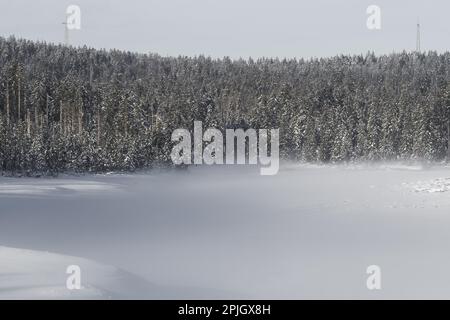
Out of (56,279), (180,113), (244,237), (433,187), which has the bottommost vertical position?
(244,237)

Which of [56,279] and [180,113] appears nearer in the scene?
[56,279]

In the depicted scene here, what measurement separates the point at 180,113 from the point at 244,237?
62.3m

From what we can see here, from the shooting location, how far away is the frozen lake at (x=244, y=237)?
15.4 metres

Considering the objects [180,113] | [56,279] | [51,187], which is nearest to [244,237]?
[56,279]

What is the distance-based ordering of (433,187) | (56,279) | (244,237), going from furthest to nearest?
(433,187) → (244,237) → (56,279)

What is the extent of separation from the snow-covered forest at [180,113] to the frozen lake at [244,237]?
1581 cm

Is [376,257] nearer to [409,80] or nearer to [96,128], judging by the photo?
[96,128]

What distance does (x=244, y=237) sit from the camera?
77.1 ft

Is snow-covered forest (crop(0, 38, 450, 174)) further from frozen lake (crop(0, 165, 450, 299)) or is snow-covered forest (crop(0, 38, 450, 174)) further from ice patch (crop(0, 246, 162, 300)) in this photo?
ice patch (crop(0, 246, 162, 300))

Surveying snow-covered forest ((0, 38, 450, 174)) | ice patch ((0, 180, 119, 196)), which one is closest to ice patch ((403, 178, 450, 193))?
ice patch ((0, 180, 119, 196))

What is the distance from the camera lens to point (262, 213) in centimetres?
3159

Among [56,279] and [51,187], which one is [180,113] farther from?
[56,279]
